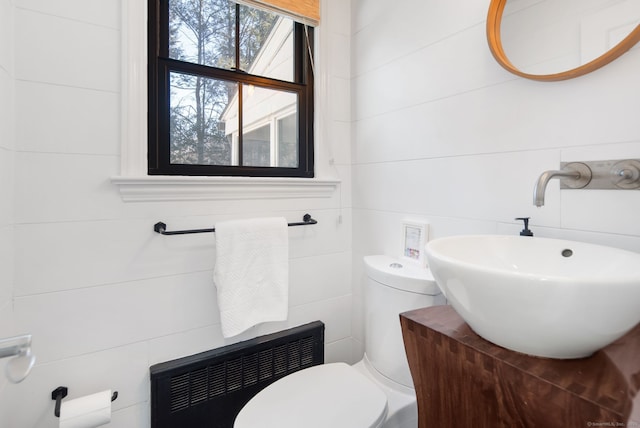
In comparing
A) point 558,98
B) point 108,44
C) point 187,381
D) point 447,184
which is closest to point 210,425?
point 187,381

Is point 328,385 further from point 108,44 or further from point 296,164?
point 108,44

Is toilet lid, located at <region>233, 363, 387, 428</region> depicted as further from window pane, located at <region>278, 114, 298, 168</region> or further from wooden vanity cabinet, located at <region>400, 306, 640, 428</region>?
window pane, located at <region>278, 114, 298, 168</region>

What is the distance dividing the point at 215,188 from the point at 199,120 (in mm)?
301

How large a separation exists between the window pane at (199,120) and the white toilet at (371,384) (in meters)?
0.82

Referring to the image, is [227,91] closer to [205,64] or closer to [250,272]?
[205,64]

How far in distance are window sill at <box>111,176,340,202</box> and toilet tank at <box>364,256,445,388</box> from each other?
469 millimetres

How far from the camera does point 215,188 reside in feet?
4.09

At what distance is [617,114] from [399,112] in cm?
72

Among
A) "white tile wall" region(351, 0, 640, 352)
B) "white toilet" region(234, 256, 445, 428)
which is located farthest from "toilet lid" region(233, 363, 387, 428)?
"white tile wall" region(351, 0, 640, 352)

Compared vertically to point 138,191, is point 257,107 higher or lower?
higher

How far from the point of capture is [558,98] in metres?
0.86

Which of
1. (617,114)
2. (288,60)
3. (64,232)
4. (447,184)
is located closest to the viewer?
(617,114)

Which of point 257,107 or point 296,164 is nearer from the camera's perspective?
point 257,107

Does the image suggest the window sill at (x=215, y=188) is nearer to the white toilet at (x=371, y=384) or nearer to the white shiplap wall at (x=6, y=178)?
the white shiplap wall at (x=6, y=178)
